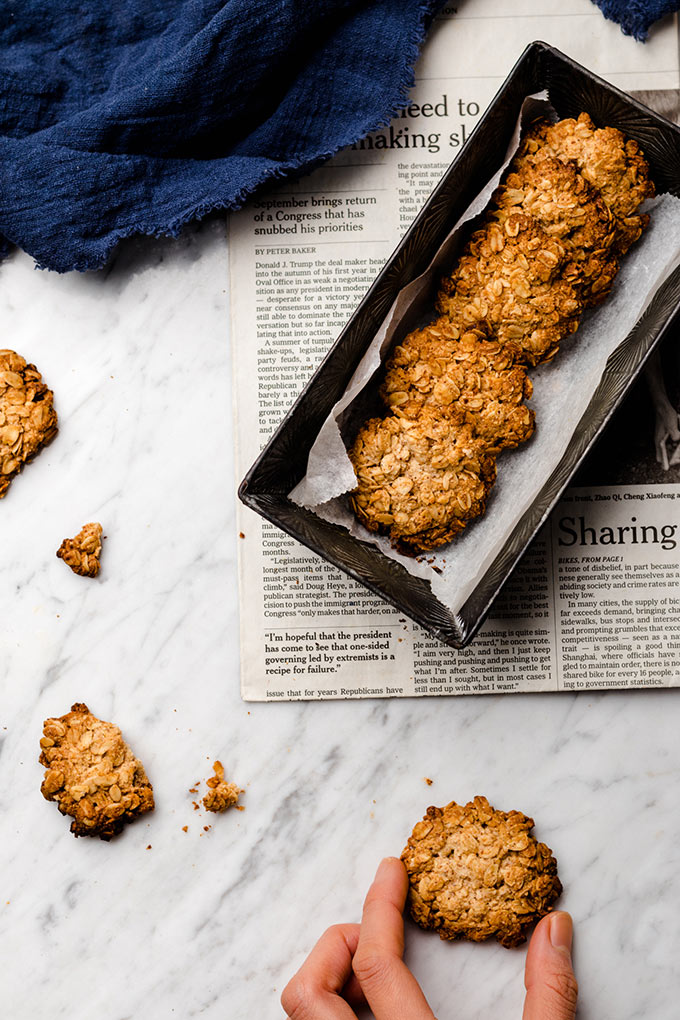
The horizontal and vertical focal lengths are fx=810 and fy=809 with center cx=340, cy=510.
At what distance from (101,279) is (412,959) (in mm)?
926

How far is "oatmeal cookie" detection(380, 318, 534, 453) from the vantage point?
0.89m

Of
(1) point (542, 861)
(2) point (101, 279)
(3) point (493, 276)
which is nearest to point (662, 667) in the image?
(1) point (542, 861)

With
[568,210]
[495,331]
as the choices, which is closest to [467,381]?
[495,331]

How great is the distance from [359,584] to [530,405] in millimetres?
297

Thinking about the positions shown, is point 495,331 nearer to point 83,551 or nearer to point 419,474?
point 419,474

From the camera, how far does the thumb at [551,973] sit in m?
0.92

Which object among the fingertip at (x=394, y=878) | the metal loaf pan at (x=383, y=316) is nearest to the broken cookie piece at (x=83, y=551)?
the metal loaf pan at (x=383, y=316)

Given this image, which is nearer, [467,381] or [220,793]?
[467,381]

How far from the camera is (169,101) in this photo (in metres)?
0.94

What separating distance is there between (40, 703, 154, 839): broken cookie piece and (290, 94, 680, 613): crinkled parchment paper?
1.31ft

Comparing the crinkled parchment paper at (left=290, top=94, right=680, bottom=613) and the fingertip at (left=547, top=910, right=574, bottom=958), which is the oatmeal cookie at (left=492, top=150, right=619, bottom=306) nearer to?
the crinkled parchment paper at (left=290, top=94, right=680, bottom=613)

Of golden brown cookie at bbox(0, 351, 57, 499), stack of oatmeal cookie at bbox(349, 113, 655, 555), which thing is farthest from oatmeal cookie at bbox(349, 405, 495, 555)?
golden brown cookie at bbox(0, 351, 57, 499)

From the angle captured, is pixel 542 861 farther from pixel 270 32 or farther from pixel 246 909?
pixel 270 32

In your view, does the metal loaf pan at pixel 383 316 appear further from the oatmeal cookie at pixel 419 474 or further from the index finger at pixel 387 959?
the index finger at pixel 387 959
